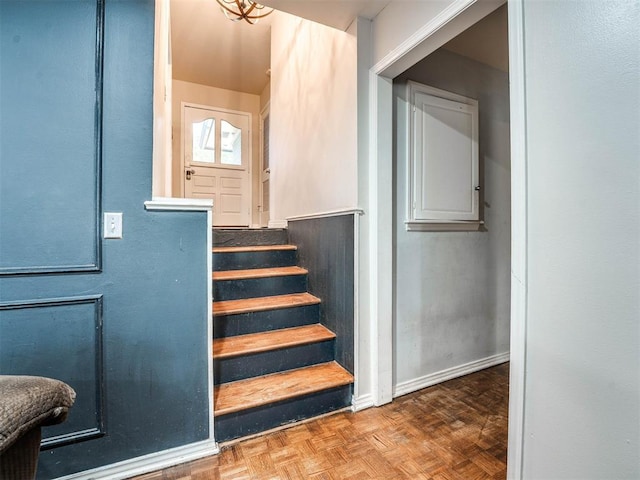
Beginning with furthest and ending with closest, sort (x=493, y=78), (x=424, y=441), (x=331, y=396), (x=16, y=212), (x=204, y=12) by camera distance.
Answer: (x=204, y=12) < (x=493, y=78) < (x=331, y=396) < (x=424, y=441) < (x=16, y=212)

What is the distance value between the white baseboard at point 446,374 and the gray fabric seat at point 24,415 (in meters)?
1.84

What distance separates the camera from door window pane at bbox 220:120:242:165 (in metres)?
5.16

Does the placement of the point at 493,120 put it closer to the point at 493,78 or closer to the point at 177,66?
the point at 493,78

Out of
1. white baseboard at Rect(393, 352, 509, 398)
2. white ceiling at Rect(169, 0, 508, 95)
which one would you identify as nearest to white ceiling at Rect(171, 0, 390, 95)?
white ceiling at Rect(169, 0, 508, 95)

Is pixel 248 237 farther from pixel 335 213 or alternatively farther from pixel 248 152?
pixel 248 152

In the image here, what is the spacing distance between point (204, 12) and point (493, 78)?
10.0 feet

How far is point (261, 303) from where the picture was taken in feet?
7.07

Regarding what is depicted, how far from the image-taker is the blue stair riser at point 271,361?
1.80 m

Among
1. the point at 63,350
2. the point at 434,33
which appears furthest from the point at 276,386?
the point at 434,33

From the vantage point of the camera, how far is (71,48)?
4.19ft

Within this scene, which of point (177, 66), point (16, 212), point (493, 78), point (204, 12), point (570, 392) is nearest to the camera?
point (570, 392)

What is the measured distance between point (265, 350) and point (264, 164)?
12.7 ft

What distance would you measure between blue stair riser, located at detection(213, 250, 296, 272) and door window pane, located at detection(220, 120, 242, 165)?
310cm

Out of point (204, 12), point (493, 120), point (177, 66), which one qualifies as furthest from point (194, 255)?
point (177, 66)
